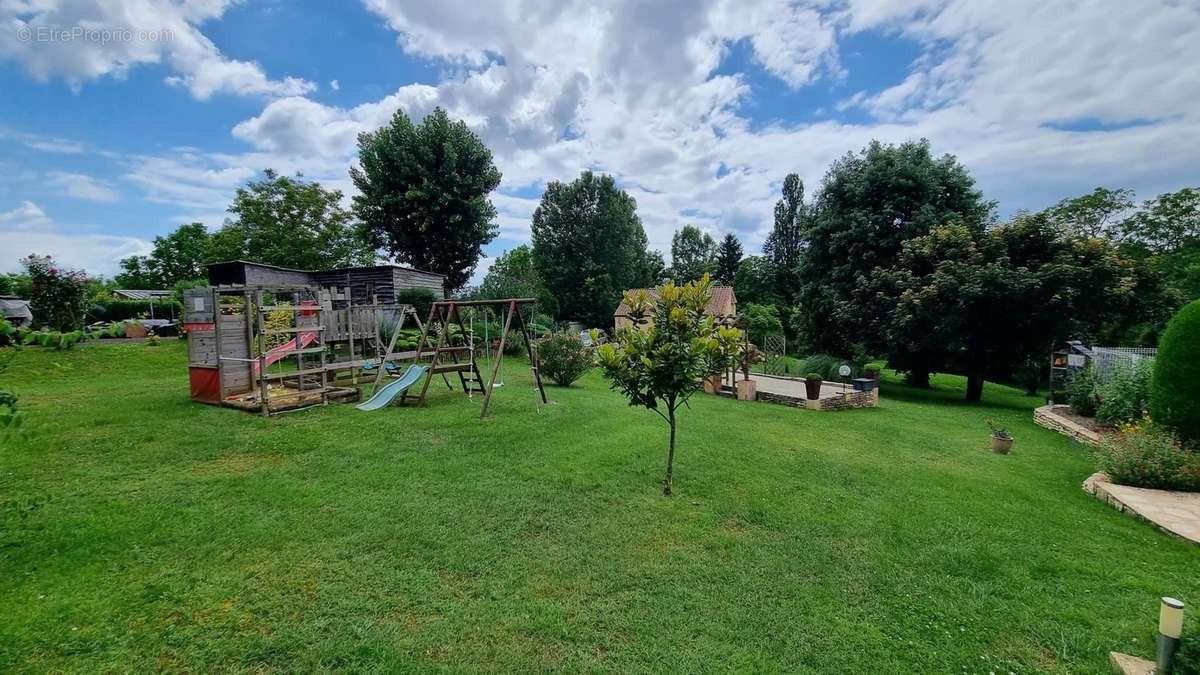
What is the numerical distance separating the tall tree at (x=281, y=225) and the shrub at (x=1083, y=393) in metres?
29.0

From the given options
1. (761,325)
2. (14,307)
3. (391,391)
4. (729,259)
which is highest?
(729,259)

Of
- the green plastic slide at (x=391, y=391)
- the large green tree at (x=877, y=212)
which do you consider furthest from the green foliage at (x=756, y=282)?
the green plastic slide at (x=391, y=391)

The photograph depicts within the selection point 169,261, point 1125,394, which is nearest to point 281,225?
point 169,261

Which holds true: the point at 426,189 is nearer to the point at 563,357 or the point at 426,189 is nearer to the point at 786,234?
the point at 563,357

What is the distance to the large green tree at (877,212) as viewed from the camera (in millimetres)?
16328

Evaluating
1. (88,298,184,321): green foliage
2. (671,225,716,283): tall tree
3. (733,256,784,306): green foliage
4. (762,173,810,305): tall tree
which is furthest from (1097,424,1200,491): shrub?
(671,225,716,283): tall tree

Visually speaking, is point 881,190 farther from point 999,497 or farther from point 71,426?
point 71,426

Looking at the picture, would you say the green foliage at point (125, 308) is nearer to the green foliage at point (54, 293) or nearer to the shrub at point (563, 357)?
the green foliage at point (54, 293)

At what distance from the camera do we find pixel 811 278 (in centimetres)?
1956

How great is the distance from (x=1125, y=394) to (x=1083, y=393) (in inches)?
75.7

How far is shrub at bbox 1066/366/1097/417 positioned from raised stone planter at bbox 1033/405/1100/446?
1.52ft

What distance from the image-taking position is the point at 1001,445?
25.8ft

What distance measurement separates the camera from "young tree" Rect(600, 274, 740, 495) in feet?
15.5

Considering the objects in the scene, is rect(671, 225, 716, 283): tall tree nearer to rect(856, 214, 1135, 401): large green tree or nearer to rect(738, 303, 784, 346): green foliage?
rect(738, 303, 784, 346): green foliage
